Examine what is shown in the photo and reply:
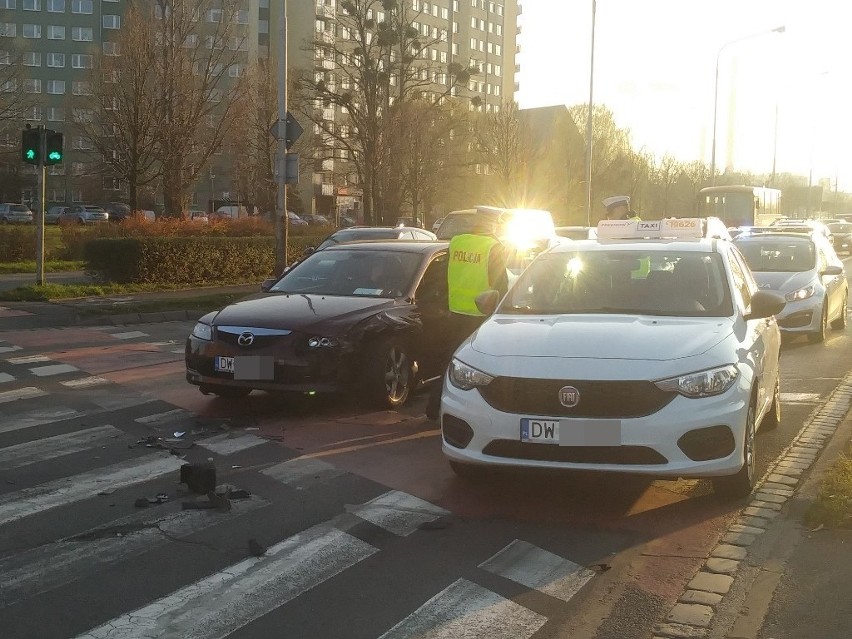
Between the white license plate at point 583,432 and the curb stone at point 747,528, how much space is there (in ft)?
2.65

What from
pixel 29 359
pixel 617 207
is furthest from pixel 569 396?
pixel 29 359

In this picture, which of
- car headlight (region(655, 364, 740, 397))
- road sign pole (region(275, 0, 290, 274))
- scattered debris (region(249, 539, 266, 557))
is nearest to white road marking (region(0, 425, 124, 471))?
scattered debris (region(249, 539, 266, 557))

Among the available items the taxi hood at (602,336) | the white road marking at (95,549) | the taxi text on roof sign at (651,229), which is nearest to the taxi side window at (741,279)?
the taxi hood at (602,336)

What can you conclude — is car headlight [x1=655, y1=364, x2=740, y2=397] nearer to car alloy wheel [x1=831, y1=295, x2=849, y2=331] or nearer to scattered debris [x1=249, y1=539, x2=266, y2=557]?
scattered debris [x1=249, y1=539, x2=266, y2=557]

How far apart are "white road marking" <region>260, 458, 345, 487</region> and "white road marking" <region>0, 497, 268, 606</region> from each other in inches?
23.7

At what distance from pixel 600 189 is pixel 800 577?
67.3m

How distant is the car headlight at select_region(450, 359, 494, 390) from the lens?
634 cm

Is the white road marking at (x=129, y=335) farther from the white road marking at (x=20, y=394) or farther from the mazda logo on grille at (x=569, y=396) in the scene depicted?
the mazda logo on grille at (x=569, y=396)

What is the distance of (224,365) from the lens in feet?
30.0

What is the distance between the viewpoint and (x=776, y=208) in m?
56.6

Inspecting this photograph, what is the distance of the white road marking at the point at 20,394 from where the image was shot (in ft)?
32.9

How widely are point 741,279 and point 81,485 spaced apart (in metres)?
4.92

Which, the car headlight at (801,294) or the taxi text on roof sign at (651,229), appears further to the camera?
the car headlight at (801,294)

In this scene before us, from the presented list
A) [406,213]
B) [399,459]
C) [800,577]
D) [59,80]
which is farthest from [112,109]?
[59,80]
